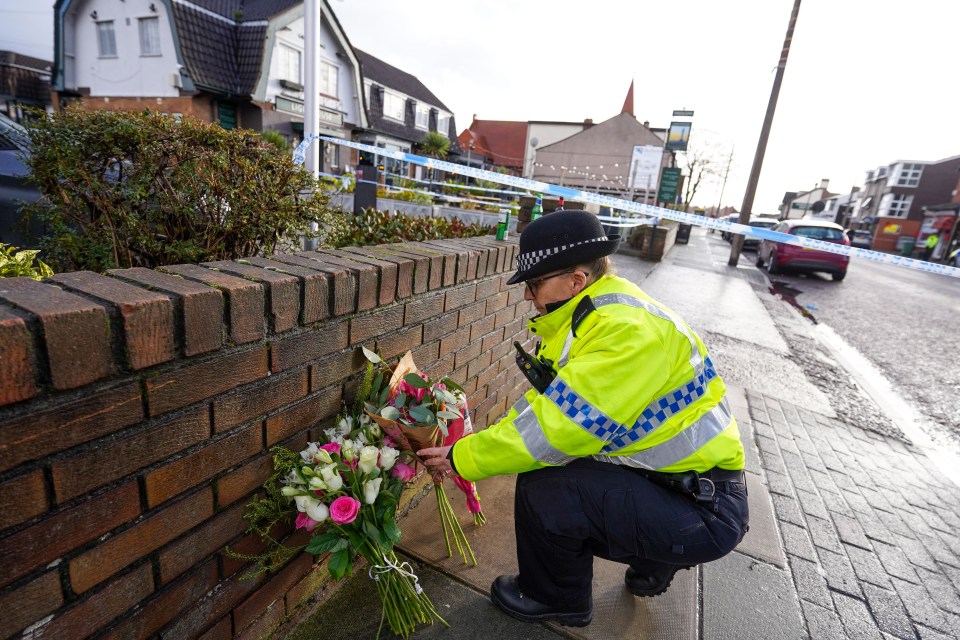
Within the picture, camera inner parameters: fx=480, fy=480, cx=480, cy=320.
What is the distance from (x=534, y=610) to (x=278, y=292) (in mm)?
1505

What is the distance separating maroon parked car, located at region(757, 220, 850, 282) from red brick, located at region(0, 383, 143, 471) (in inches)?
584

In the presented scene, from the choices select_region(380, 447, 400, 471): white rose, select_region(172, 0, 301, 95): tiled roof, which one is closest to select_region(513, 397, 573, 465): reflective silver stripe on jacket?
select_region(380, 447, 400, 471): white rose

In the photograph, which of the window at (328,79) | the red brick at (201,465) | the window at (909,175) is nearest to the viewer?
the red brick at (201,465)

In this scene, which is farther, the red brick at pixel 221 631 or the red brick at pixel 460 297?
the red brick at pixel 460 297

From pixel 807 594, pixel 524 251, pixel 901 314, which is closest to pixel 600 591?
pixel 807 594

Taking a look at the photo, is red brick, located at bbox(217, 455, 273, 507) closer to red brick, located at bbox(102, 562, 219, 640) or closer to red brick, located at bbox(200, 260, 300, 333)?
red brick, located at bbox(102, 562, 219, 640)

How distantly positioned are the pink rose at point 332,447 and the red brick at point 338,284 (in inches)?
16.9

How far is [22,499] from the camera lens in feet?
2.97

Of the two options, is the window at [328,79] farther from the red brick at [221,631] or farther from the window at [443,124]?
the red brick at [221,631]

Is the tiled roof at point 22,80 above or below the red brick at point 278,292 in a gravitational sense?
above

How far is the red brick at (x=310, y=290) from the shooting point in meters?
1.44

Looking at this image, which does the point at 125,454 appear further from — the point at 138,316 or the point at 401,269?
the point at 401,269

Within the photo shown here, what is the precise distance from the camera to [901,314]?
9.78 meters

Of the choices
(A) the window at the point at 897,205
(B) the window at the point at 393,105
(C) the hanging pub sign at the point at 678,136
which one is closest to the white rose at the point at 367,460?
(B) the window at the point at 393,105
